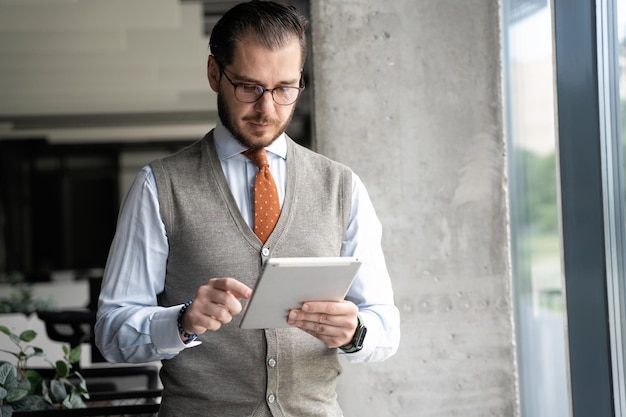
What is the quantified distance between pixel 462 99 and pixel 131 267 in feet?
4.48

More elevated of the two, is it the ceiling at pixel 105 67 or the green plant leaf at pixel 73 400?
the ceiling at pixel 105 67

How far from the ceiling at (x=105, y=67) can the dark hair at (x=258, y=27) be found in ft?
17.1

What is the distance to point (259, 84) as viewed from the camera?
1681 mm

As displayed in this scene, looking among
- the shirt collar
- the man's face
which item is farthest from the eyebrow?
the shirt collar

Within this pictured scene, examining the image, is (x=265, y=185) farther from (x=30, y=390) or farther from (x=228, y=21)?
(x=30, y=390)

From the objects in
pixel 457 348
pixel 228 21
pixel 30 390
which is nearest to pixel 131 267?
pixel 228 21

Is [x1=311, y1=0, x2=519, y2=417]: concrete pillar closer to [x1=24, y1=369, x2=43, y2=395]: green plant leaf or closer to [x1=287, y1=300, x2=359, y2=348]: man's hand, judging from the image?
[x1=287, y1=300, x2=359, y2=348]: man's hand

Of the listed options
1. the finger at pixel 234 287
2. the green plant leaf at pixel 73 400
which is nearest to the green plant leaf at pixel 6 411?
the green plant leaf at pixel 73 400

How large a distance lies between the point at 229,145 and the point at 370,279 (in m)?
0.44

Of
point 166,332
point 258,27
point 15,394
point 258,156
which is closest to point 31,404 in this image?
point 15,394

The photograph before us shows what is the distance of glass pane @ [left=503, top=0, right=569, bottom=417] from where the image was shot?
9.32ft

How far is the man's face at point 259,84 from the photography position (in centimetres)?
168

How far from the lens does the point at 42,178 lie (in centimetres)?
1681

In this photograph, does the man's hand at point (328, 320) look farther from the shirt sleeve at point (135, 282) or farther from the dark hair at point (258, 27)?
the dark hair at point (258, 27)
